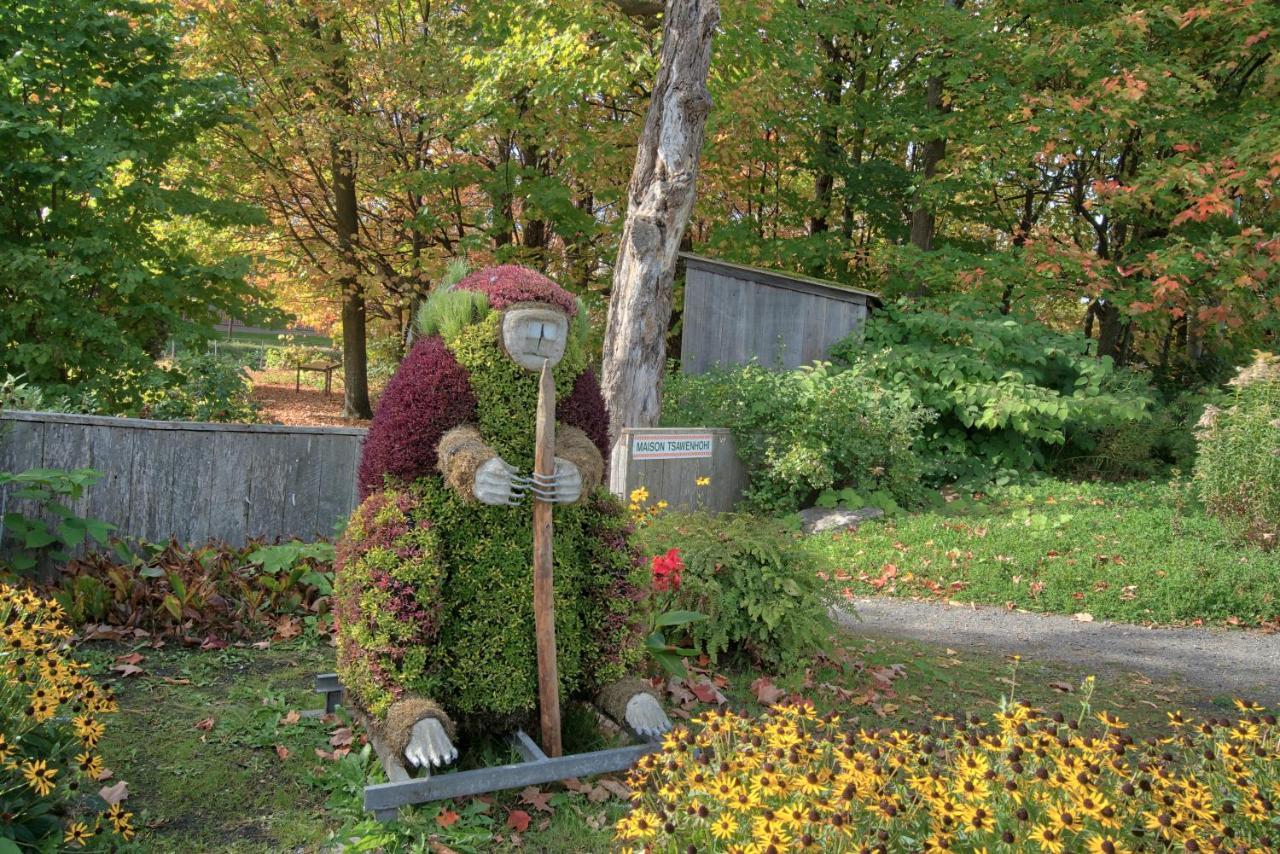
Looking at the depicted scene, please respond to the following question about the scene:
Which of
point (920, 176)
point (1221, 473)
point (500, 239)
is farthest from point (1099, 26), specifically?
point (500, 239)

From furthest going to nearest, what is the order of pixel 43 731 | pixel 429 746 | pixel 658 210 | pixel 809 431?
pixel 809 431
pixel 658 210
pixel 429 746
pixel 43 731

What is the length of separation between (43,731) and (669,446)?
5.70 metres

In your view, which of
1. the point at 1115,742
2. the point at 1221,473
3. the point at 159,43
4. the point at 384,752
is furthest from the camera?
the point at 1221,473

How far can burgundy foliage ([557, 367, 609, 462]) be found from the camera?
383cm

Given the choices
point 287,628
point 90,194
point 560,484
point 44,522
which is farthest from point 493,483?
point 90,194

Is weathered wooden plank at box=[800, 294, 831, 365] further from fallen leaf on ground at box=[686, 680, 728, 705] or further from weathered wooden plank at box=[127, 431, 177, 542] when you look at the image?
fallen leaf on ground at box=[686, 680, 728, 705]

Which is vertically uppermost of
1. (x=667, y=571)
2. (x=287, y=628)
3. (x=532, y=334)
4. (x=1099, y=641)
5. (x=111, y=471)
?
(x=532, y=334)

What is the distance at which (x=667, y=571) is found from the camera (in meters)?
4.89

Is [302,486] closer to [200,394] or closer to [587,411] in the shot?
[200,394]

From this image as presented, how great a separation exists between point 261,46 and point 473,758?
1457 cm

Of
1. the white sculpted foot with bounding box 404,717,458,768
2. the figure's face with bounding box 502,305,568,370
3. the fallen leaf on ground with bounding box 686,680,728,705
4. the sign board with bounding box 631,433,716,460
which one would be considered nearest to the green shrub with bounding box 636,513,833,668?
the fallen leaf on ground with bounding box 686,680,728,705

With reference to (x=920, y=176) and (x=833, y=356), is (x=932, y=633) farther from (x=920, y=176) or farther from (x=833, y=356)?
(x=920, y=176)

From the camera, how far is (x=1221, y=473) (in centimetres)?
885

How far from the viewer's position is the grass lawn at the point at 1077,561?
7.32 meters
